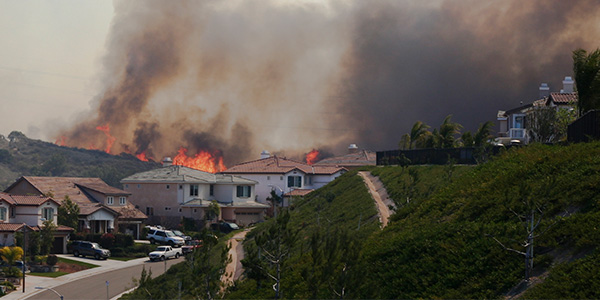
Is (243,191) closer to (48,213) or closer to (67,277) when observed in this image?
(48,213)

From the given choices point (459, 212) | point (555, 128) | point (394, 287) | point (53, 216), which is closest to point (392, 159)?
point (555, 128)

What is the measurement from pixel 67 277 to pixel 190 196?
34.5 m

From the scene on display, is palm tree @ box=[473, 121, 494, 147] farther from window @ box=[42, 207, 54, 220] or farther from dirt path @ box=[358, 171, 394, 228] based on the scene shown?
window @ box=[42, 207, 54, 220]

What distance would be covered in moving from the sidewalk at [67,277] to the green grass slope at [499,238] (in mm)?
33028

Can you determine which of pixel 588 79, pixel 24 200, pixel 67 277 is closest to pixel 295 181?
pixel 24 200

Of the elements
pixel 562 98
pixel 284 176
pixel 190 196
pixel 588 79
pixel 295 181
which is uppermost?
pixel 562 98

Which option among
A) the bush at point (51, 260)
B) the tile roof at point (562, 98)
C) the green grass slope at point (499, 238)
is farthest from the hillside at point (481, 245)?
the bush at point (51, 260)

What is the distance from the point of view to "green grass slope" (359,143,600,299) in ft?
60.1

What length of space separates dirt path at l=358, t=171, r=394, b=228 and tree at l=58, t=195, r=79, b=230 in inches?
1197

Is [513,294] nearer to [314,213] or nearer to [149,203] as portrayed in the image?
[314,213]

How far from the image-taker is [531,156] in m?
27.3

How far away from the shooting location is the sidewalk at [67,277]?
168ft

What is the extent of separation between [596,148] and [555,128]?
19190 millimetres

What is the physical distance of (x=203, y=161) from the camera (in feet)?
456
